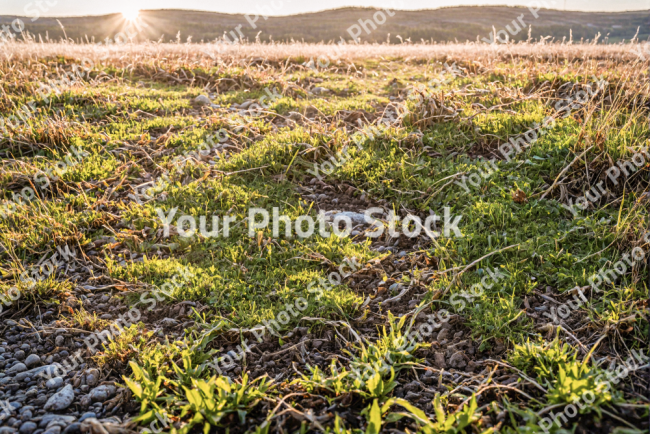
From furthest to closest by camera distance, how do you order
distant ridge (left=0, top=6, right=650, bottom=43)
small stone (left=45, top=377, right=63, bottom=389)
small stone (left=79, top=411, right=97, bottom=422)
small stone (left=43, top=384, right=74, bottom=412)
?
distant ridge (left=0, top=6, right=650, bottom=43)
small stone (left=45, top=377, right=63, bottom=389)
small stone (left=43, top=384, right=74, bottom=412)
small stone (left=79, top=411, right=97, bottom=422)

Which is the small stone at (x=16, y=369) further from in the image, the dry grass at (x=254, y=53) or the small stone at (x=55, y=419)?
the dry grass at (x=254, y=53)

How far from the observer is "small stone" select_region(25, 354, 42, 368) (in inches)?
134

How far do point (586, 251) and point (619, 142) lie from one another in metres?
1.84

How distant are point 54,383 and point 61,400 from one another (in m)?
0.27

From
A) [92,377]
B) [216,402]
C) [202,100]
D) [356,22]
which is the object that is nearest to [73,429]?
[92,377]

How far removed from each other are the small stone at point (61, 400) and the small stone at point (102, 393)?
13 centimetres

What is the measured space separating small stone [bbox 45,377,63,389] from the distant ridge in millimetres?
51979

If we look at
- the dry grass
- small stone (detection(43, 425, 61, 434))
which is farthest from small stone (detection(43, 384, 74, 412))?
the dry grass

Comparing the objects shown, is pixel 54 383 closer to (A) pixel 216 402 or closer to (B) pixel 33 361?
(B) pixel 33 361

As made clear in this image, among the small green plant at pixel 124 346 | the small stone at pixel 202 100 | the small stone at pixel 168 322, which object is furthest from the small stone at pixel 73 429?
the small stone at pixel 202 100

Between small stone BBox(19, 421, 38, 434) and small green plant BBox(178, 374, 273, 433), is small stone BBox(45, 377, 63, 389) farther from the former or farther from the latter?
small green plant BBox(178, 374, 273, 433)

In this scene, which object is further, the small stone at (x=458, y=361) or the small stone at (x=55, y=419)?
the small stone at (x=458, y=361)

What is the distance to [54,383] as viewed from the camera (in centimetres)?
318

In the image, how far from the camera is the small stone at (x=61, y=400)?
294 centimetres
